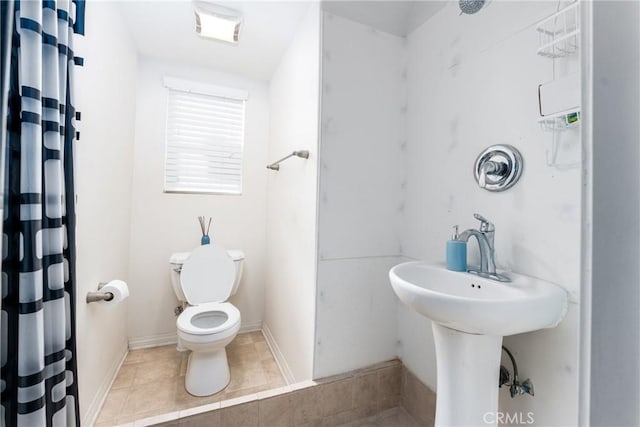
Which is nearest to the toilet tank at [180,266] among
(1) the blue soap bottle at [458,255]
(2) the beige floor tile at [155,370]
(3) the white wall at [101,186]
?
(3) the white wall at [101,186]

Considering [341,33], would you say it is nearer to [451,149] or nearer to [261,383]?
[451,149]

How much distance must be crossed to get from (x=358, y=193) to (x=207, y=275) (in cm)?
121

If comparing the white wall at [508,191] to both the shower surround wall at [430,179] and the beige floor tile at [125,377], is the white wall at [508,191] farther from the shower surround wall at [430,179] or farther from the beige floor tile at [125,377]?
the beige floor tile at [125,377]

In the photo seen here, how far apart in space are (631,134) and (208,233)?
229 cm

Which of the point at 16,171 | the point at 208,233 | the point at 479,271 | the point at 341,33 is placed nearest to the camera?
the point at 16,171

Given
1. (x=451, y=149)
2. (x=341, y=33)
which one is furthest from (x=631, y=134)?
(x=341, y=33)

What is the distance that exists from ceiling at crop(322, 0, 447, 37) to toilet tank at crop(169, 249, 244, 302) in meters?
1.68

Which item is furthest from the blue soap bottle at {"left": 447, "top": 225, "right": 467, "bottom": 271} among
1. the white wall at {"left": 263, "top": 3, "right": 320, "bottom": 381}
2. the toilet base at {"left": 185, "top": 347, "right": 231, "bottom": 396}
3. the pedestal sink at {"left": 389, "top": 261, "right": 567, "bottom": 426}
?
the toilet base at {"left": 185, "top": 347, "right": 231, "bottom": 396}

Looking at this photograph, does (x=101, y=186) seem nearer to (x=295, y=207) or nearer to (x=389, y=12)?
(x=295, y=207)

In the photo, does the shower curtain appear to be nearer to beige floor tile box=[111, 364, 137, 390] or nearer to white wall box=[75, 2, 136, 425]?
white wall box=[75, 2, 136, 425]

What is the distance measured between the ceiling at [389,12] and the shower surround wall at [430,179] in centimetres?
4

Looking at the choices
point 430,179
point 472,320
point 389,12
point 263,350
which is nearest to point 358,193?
point 430,179

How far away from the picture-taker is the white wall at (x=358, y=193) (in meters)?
1.40

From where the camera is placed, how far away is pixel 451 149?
4.22 ft
